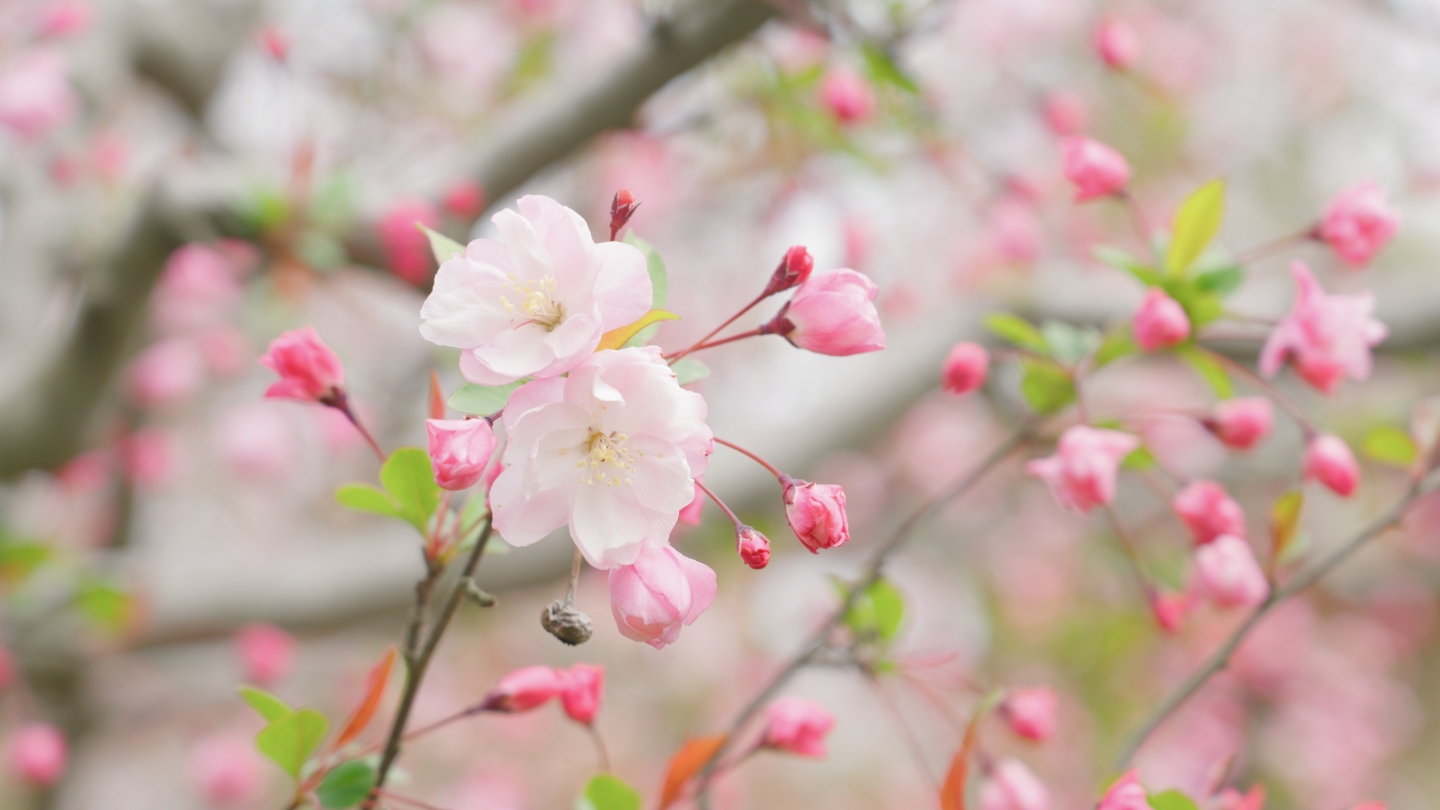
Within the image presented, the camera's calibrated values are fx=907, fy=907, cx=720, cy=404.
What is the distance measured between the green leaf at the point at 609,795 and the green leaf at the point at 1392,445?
796 millimetres

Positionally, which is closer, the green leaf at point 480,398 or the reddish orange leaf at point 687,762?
the green leaf at point 480,398

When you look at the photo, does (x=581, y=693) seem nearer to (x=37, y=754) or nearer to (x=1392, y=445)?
(x=1392, y=445)

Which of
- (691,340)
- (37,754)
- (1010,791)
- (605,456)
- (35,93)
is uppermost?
(35,93)

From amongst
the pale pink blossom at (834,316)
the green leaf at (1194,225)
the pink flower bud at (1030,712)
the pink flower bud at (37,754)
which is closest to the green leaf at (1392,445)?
the green leaf at (1194,225)

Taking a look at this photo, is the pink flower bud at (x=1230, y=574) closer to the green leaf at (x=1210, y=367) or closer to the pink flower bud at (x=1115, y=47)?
the green leaf at (x=1210, y=367)

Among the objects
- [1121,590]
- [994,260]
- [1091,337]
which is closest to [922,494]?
[1121,590]

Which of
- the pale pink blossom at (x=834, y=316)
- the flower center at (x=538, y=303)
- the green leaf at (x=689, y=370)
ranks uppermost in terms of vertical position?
the flower center at (x=538, y=303)

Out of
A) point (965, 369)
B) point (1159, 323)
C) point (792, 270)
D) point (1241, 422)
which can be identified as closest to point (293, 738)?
point (792, 270)

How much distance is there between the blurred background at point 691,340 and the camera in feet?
5.09

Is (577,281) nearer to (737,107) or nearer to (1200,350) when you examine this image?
(1200,350)

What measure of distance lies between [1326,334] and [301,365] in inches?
33.1

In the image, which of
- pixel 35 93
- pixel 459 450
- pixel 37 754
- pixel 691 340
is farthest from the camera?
pixel 691 340

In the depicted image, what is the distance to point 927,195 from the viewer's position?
13.6ft

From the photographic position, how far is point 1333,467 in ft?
2.80
